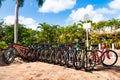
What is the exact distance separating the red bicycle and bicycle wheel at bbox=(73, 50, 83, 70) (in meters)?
0.75

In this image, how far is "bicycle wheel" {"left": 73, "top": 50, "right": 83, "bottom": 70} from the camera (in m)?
9.30

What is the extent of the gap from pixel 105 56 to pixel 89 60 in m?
1.19

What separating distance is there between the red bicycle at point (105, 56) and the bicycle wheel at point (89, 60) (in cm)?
21

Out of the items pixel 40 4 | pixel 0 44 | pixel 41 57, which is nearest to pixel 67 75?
pixel 41 57

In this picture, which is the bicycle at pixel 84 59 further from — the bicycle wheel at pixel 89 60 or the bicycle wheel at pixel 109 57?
the bicycle wheel at pixel 109 57

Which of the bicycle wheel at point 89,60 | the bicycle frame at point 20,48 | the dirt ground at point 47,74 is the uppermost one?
the bicycle frame at point 20,48

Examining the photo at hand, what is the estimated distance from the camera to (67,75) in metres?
7.95

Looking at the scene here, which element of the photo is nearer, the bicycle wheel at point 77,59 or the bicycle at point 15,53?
the bicycle wheel at point 77,59

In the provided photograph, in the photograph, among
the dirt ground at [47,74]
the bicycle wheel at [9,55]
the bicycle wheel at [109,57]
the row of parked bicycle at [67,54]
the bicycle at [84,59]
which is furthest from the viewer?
the bicycle wheel at [9,55]

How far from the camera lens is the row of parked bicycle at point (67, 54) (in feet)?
30.7

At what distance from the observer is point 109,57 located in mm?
10578

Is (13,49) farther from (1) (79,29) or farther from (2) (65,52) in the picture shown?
(1) (79,29)

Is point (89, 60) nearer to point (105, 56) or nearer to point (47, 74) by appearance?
point (105, 56)

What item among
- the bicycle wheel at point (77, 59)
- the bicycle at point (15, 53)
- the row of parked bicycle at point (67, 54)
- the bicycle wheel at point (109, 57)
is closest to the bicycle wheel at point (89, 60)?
the row of parked bicycle at point (67, 54)
